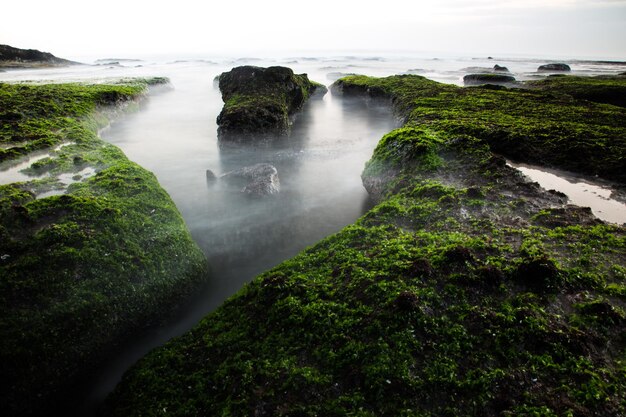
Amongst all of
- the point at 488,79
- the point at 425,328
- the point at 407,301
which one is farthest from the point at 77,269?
the point at 488,79

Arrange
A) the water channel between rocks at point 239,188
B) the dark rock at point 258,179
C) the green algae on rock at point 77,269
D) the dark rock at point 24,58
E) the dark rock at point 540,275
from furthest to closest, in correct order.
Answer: the dark rock at point 24,58, the dark rock at point 258,179, the water channel between rocks at point 239,188, the dark rock at point 540,275, the green algae on rock at point 77,269

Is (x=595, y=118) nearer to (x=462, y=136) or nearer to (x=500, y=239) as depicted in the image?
(x=462, y=136)

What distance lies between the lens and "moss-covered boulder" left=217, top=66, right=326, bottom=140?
63.8ft

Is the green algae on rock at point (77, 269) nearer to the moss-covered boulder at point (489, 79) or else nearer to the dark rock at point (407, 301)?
the dark rock at point (407, 301)

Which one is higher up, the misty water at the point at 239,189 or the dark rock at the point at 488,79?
the dark rock at the point at 488,79

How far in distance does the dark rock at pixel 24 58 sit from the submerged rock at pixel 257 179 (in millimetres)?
68887

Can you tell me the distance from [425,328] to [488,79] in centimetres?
4693

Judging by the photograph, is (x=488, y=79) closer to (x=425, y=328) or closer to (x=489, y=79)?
(x=489, y=79)

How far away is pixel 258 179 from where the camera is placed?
13578 millimetres

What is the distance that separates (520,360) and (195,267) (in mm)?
6924

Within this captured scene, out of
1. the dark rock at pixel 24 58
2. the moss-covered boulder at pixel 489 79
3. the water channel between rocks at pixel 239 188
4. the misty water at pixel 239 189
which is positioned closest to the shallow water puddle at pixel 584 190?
the water channel between rocks at pixel 239 188

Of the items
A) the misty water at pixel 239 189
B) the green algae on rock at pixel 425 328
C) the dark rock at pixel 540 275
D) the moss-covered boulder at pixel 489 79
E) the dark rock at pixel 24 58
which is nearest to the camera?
the green algae on rock at pixel 425 328

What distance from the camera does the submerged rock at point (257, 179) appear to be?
43.3ft

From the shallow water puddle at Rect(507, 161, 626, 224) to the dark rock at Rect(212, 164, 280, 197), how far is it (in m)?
8.40
